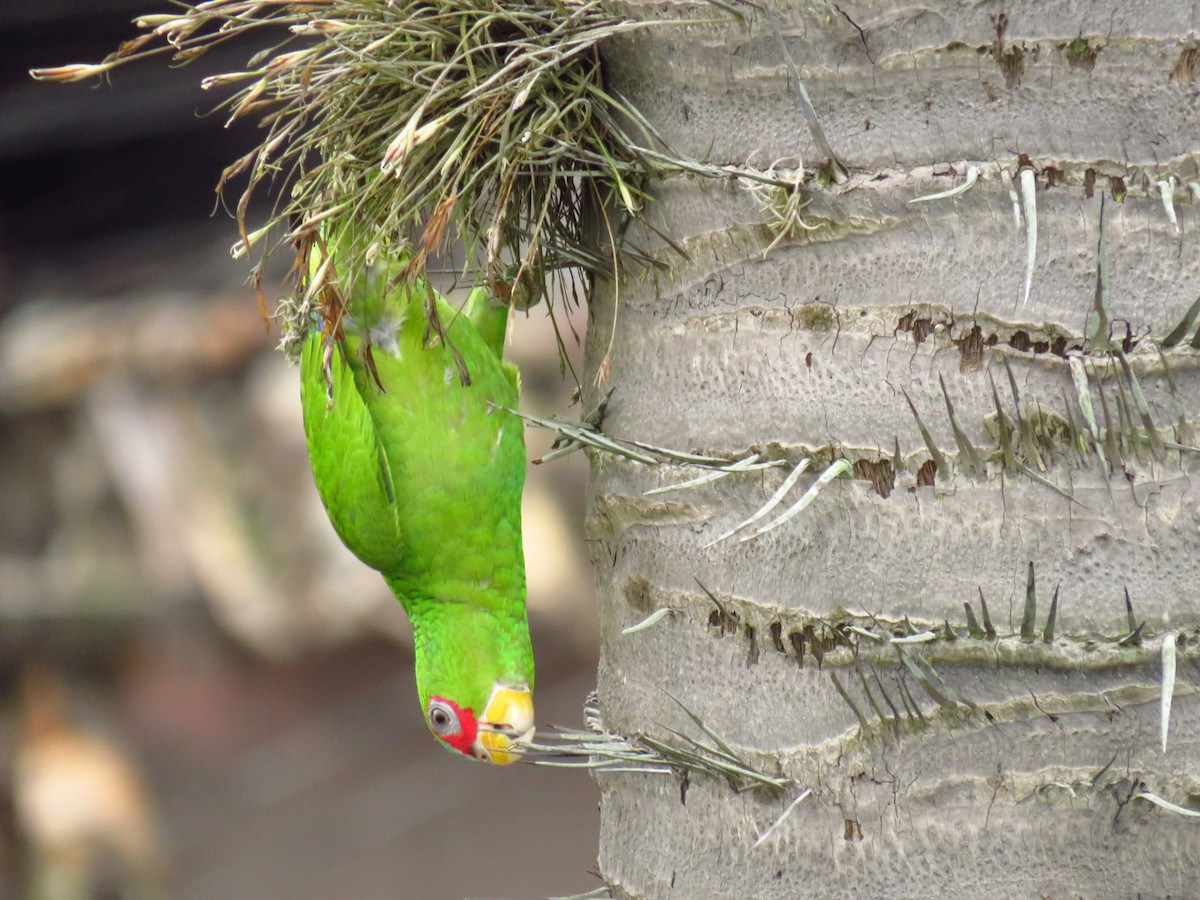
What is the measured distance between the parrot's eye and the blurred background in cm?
262

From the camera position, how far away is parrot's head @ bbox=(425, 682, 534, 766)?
3014mm

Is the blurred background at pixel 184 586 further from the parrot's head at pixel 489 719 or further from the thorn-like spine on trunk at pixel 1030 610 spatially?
the thorn-like spine on trunk at pixel 1030 610

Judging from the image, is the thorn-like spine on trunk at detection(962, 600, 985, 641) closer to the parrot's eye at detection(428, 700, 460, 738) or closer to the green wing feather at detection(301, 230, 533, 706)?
the green wing feather at detection(301, 230, 533, 706)

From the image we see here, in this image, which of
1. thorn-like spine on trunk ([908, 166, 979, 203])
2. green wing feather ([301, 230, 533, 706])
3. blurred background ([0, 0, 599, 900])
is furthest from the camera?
blurred background ([0, 0, 599, 900])

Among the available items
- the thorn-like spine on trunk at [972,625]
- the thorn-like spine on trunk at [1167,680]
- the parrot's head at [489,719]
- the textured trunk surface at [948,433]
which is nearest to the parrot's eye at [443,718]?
the parrot's head at [489,719]

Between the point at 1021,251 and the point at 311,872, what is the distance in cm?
664

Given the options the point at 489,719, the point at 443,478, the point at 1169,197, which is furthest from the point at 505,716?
the point at 1169,197

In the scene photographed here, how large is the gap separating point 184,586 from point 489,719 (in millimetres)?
3505

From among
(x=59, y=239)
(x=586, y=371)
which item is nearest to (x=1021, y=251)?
(x=586, y=371)

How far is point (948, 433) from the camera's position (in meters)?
1.46

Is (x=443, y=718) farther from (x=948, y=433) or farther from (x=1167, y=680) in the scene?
(x=1167, y=680)

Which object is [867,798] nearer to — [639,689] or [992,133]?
[639,689]

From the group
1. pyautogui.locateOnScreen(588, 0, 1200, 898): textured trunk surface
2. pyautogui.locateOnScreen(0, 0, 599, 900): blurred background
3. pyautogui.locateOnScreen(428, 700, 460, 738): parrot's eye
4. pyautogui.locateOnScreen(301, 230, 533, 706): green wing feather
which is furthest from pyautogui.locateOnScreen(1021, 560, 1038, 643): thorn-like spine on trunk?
pyautogui.locateOnScreen(0, 0, 599, 900): blurred background

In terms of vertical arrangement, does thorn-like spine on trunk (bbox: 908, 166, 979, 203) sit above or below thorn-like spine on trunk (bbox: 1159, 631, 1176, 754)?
above
